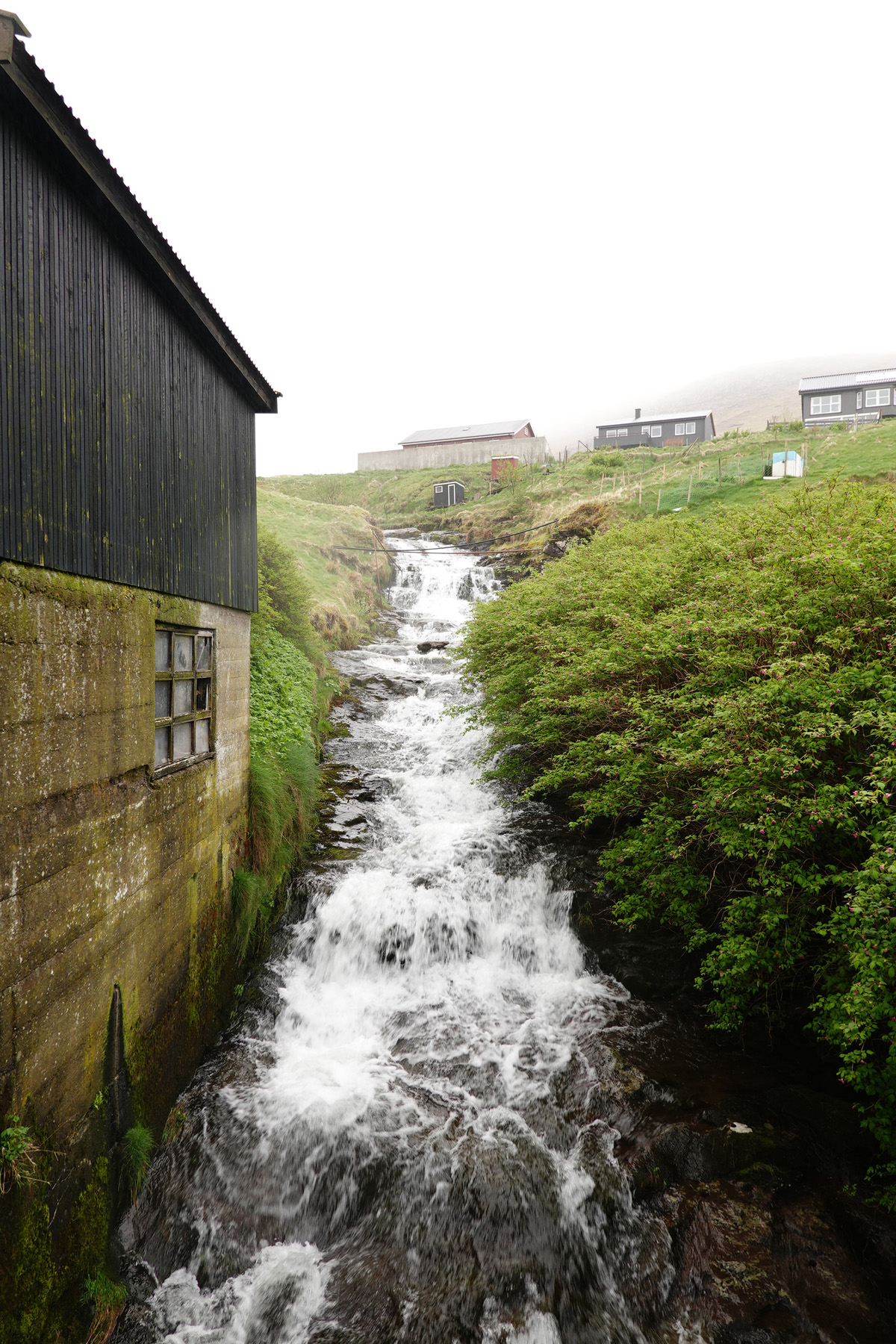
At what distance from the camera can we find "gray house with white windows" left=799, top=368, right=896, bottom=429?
4353cm

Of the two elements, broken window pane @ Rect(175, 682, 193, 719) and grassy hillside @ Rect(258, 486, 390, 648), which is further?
grassy hillside @ Rect(258, 486, 390, 648)

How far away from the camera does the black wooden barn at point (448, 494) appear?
4406cm

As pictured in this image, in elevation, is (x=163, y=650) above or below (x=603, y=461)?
below

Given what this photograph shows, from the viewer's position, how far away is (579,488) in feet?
113

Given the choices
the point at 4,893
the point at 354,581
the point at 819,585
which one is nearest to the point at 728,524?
the point at 819,585

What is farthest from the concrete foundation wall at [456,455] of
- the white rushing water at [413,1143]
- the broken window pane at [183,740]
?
the broken window pane at [183,740]

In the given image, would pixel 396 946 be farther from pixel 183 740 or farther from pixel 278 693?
pixel 278 693

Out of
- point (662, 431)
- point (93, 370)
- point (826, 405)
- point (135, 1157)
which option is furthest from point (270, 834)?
point (662, 431)

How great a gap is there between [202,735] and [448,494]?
1535 inches

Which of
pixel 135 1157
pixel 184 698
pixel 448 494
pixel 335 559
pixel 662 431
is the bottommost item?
pixel 135 1157

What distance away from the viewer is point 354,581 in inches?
1031

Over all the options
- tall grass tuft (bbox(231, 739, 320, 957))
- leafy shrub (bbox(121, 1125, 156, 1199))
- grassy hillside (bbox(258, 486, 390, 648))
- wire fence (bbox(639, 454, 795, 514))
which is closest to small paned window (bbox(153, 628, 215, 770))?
tall grass tuft (bbox(231, 739, 320, 957))

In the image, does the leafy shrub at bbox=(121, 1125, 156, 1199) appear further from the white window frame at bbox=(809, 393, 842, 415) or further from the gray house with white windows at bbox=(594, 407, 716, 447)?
the white window frame at bbox=(809, 393, 842, 415)

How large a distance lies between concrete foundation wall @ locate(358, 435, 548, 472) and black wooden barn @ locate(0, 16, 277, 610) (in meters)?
45.1
